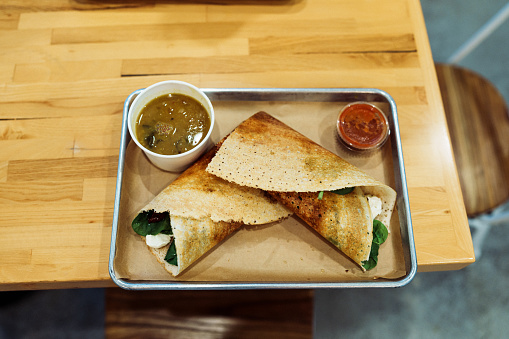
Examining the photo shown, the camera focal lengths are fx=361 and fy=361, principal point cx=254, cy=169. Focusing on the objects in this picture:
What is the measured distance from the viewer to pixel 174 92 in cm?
159

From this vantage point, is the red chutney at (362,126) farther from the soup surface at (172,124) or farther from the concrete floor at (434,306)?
the concrete floor at (434,306)

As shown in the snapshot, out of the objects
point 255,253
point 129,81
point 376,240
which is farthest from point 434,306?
point 129,81

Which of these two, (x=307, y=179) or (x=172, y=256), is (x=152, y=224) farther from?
(x=307, y=179)

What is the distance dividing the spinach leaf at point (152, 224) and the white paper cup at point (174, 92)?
22cm

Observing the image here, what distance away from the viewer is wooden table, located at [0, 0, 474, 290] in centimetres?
161

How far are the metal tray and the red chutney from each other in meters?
0.07

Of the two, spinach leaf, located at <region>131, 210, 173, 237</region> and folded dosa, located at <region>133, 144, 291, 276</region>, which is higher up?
folded dosa, located at <region>133, 144, 291, 276</region>

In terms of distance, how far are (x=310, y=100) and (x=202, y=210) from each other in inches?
30.1

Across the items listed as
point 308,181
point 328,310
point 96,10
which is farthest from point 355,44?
point 328,310

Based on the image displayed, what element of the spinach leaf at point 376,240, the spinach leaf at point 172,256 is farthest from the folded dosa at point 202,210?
the spinach leaf at point 376,240

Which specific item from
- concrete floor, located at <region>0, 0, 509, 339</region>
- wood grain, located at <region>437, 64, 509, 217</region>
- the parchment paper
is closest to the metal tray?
the parchment paper

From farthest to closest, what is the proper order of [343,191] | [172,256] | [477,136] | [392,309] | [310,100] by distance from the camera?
[392,309], [477,136], [310,100], [343,191], [172,256]

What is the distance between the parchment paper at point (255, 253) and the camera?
1.52m

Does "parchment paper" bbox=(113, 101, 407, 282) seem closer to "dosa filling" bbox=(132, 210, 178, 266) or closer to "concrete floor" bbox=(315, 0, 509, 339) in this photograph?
"dosa filling" bbox=(132, 210, 178, 266)
